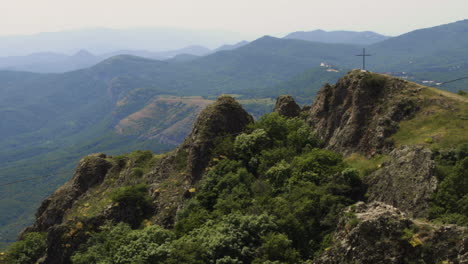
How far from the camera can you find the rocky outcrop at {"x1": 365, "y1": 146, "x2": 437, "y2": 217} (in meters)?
29.5

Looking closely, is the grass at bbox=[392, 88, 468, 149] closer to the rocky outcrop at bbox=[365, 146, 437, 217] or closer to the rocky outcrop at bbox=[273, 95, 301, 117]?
the rocky outcrop at bbox=[365, 146, 437, 217]

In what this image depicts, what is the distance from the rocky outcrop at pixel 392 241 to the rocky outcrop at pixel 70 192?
48.1 meters

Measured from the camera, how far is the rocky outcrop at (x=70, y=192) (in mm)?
58812

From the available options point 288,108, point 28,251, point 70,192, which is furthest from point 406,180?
point 70,192

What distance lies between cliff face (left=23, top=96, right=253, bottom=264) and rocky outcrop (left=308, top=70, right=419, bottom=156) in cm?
1633

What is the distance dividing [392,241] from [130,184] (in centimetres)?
4456

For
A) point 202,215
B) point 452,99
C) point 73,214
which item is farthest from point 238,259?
point 73,214

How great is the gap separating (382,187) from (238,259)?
16047 millimetres

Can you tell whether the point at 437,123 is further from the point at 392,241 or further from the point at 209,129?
the point at 209,129

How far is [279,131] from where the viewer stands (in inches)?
2213

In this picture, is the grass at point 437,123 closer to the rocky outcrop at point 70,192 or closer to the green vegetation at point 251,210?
the green vegetation at point 251,210

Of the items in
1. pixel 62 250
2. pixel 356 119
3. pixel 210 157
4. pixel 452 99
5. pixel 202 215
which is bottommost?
pixel 62 250

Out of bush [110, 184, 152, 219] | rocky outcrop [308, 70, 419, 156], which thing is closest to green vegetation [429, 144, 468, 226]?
rocky outcrop [308, 70, 419, 156]

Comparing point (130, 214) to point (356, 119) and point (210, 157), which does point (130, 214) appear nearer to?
point (210, 157)
